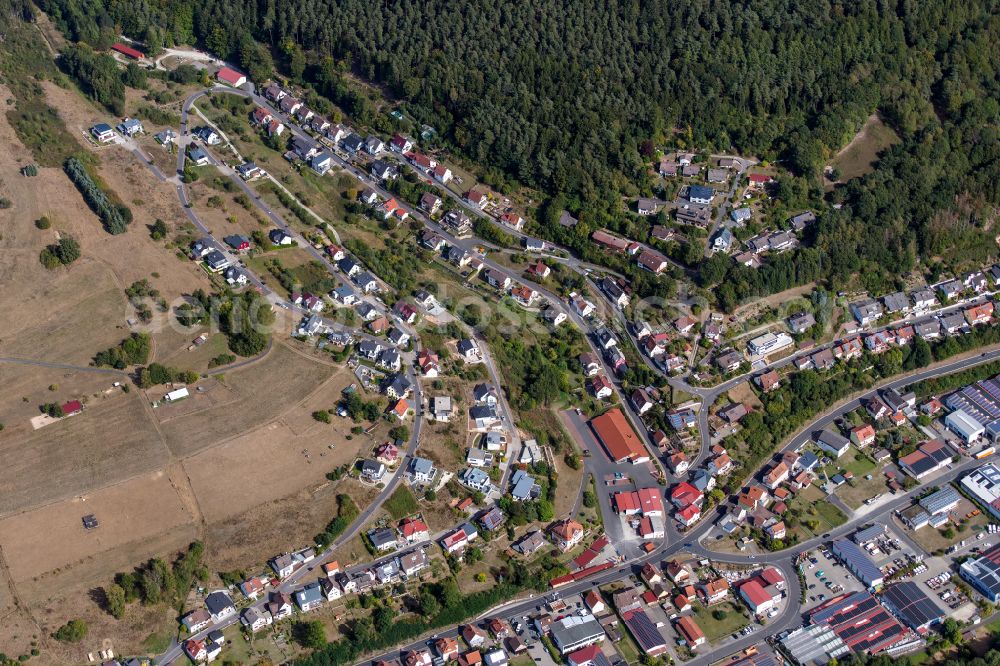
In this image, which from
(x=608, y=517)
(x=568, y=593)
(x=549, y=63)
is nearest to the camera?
(x=568, y=593)

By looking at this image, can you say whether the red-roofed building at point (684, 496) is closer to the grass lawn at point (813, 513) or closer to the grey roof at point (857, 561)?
the grass lawn at point (813, 513)

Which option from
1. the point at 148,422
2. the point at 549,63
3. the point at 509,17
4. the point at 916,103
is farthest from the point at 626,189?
the point at 148,422

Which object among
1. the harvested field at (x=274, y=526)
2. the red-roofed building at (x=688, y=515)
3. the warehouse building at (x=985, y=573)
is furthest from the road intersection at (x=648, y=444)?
the warehouse building at (x=985, y=573)

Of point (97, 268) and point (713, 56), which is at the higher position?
point (713, 56)

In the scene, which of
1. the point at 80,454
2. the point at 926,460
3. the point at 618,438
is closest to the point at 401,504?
the point at 618,438

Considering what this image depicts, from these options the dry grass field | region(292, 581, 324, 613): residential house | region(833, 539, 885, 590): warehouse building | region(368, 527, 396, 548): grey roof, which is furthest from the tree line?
region(833, 539, 885, 590): warehouse building

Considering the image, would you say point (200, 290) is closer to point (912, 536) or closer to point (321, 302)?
point (321, 302)
